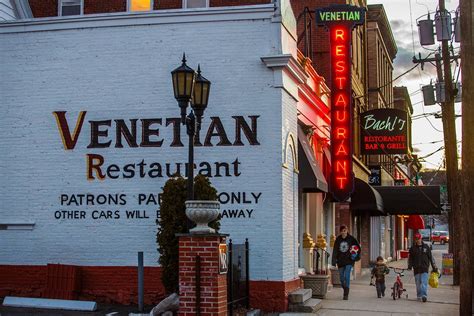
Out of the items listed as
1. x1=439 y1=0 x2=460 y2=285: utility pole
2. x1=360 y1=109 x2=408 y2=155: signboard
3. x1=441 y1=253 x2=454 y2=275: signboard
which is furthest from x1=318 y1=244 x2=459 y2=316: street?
x1=360 y1=109 x2=408 y2=155: signboard

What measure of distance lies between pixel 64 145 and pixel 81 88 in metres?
1.30

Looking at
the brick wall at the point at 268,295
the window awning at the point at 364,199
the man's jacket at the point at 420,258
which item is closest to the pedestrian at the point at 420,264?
the man's jacket at the point at 420,258

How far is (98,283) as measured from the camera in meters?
16.4

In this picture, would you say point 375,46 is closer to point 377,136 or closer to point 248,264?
point 377,136

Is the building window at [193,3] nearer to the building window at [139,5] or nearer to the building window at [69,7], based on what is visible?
the building window at [139,5]

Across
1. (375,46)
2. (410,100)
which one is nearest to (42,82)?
(375,46)

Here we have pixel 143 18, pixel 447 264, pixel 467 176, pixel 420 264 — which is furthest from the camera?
pixel 447 264

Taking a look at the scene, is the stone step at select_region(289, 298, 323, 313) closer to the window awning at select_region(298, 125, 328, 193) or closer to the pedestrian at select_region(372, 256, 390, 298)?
the window awning at select_region(298, 125, 328, 193)

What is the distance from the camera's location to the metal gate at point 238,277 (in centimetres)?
1373

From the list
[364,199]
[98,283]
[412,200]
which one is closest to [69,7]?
[98,283]

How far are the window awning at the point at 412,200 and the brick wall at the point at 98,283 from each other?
59.1ft

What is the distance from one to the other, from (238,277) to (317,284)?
474 centimetres

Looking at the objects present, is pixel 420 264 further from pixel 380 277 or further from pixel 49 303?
pixel 49 303

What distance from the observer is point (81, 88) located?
16938 millimetres
